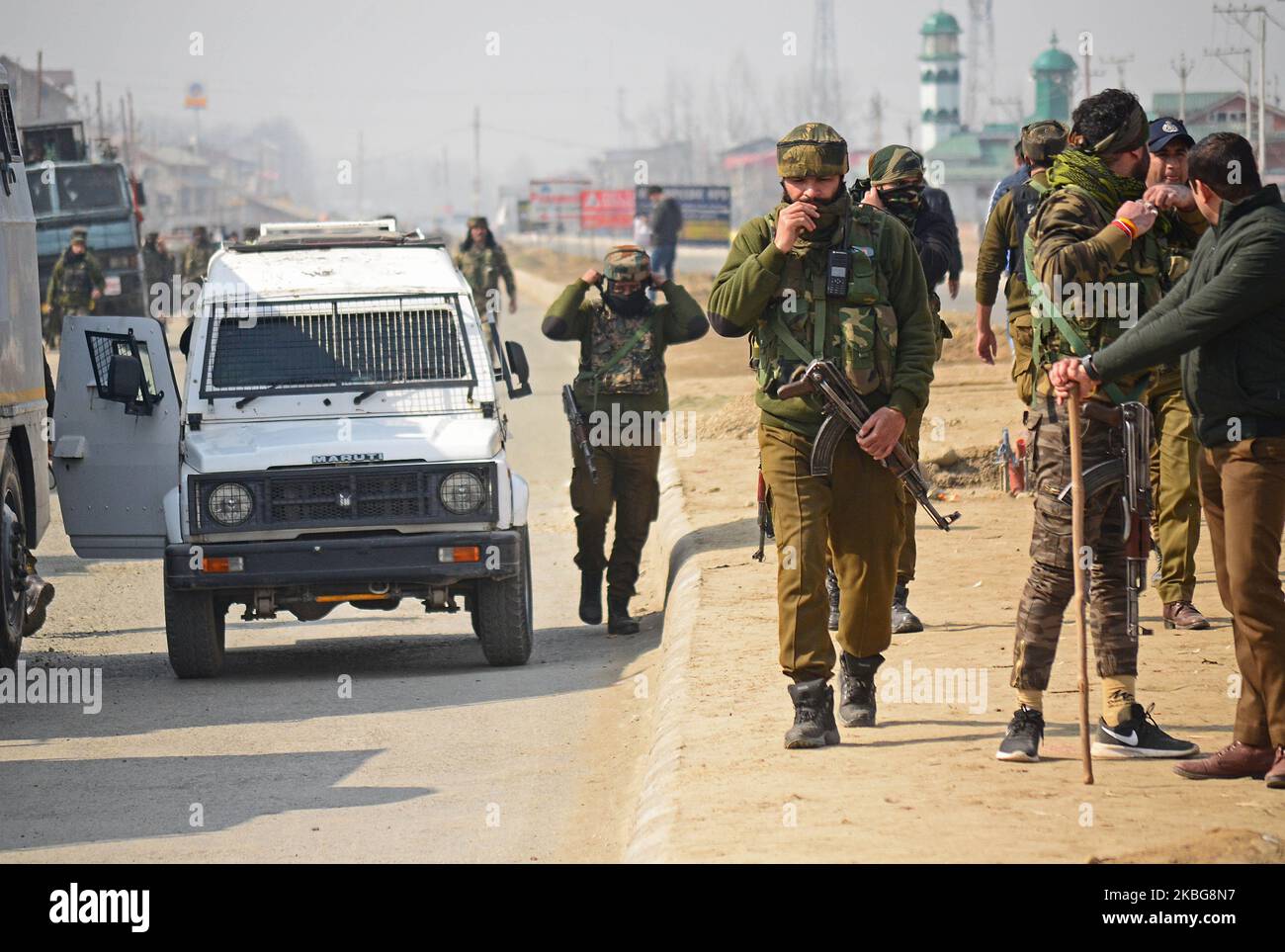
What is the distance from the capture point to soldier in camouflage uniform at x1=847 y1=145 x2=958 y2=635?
8.98 meters

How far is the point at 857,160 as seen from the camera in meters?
134

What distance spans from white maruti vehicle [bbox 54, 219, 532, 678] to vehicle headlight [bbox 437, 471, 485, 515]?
0.03 ft

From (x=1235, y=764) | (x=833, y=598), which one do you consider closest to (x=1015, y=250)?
(x=833, y=598)

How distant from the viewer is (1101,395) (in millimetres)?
6465

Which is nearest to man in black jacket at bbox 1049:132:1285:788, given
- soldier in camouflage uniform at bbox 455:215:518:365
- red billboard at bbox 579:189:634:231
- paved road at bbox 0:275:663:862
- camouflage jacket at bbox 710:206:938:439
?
camouflage jacket at bbox 710:206:938:439

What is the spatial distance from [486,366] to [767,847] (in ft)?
17.9

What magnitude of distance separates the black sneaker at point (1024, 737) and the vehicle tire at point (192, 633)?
15.6 feet

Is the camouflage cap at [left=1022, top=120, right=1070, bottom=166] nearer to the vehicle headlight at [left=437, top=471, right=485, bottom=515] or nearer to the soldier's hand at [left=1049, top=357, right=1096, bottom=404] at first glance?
the soldier's hand at [left=1049, top=357, right=1096, bottom=404]

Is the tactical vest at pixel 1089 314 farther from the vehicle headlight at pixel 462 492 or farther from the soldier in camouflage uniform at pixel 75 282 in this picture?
the soldier in camouflage uniform at pixel 75 282

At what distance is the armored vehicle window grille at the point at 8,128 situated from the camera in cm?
1073

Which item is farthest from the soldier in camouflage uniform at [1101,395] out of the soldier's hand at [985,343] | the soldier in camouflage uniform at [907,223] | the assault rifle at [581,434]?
the assault rifle at [581,434]

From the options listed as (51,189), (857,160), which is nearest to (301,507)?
(51,189)

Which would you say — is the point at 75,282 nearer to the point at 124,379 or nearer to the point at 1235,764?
the point at 124,379

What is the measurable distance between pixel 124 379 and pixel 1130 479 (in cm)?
571
